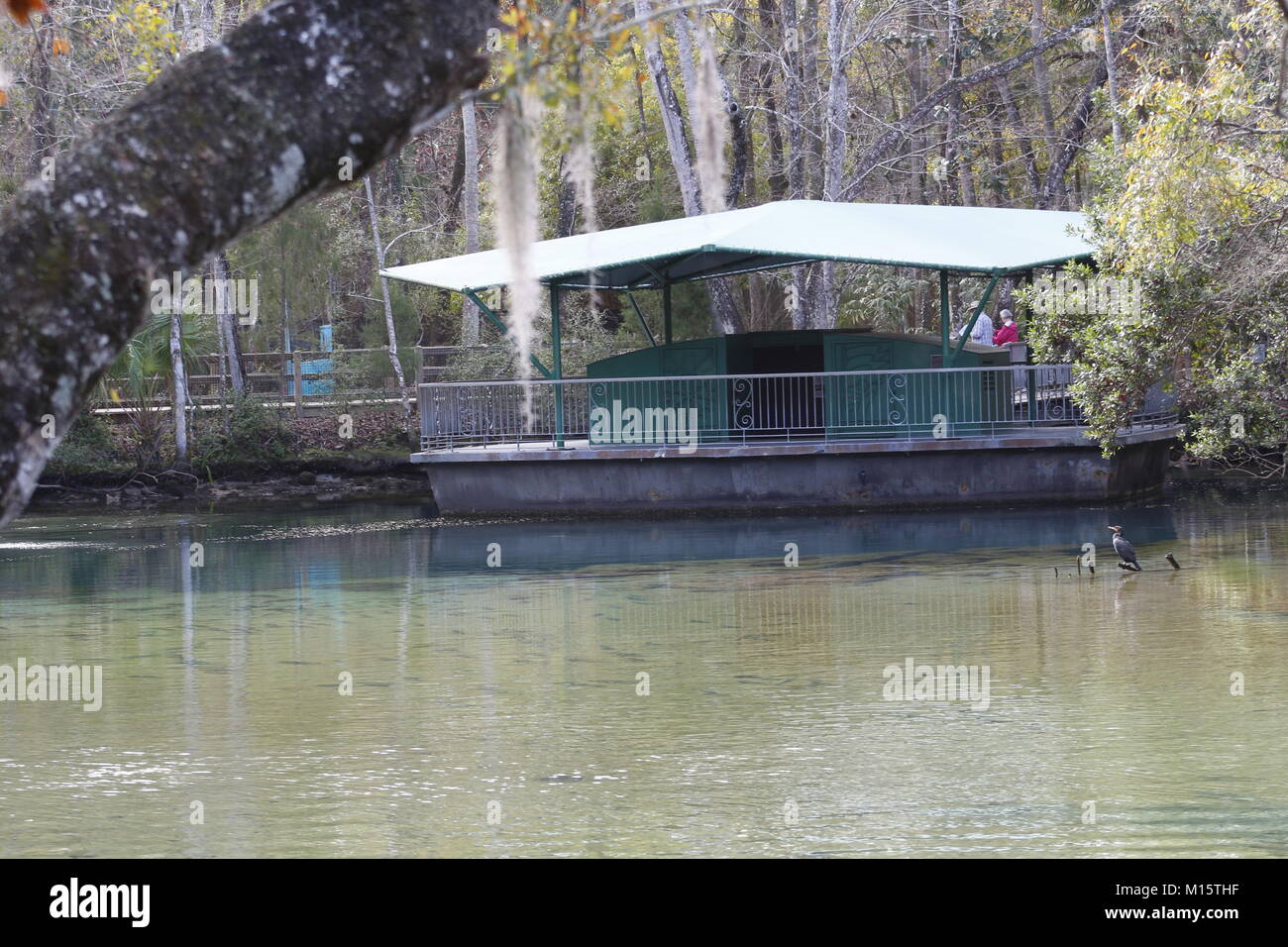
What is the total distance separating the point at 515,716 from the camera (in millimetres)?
9523

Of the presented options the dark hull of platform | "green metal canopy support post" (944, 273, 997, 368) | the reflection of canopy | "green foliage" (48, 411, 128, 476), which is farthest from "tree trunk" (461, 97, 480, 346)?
"green metal canopy support post" (944, 273, 997, 368)

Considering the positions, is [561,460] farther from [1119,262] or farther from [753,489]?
[1119,262]

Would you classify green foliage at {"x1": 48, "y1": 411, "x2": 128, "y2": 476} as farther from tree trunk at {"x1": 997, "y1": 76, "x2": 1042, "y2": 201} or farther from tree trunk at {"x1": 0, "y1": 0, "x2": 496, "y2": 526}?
tree trunk at {"x1": 0, "y1": 0, "x2": 496, "y2": 526}

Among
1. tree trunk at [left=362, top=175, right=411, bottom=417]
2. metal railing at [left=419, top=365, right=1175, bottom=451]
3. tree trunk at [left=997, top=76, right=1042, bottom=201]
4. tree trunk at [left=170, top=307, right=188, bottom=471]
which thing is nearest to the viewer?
metal railing at [left=419, top=365, right=1175, bottom=451]

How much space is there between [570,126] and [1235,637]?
28.2 ft

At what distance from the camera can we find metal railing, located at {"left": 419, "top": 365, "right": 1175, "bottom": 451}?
2227 cm

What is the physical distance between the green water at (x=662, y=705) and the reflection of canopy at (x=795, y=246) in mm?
4681

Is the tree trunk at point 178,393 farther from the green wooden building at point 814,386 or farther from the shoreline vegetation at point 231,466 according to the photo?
the green wooden building at point 814,386

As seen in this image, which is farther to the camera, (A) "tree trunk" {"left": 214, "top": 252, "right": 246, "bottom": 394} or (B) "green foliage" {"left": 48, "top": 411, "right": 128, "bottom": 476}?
(A) "tree trunk" {"left": 214, "top": 252, "right": 246, "bottom": 394}

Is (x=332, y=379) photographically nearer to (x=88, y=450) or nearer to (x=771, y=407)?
(x=88, y=450)

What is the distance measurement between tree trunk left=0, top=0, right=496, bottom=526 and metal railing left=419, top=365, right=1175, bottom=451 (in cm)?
1899

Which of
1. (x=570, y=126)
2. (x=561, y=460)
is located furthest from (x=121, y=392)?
(x=570, y=126)

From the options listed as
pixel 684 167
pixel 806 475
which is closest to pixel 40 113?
pixel 684 167

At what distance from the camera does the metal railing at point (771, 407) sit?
22.3 metres
